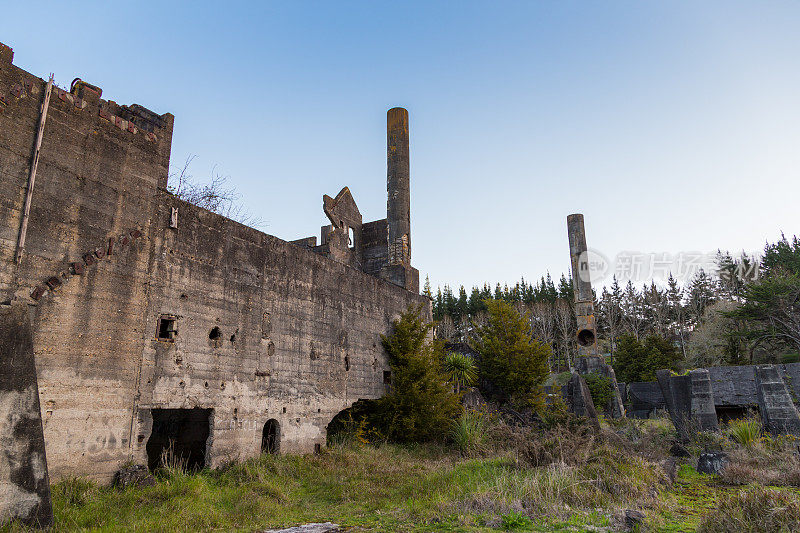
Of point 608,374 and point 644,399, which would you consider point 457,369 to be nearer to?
point 644,399

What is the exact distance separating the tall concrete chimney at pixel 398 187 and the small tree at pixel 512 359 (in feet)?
19.6

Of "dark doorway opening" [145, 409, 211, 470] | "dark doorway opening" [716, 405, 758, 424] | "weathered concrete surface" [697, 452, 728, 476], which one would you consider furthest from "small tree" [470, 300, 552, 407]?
"dark doorway opening" [145, 409, 211, 470]

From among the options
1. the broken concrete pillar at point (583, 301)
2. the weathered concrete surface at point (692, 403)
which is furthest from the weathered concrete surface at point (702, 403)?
the broken concrete pillar at point (583, 301)

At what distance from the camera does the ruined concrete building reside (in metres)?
7.80

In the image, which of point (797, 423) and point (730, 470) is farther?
point (797, 423)

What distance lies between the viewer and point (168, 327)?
970 centimetres

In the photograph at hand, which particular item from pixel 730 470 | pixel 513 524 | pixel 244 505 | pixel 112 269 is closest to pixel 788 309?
pixel 730 470

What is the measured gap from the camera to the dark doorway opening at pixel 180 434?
38.3 feet

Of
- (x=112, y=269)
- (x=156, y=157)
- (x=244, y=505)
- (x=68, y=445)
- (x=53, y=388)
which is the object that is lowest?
(x=244, y=505)

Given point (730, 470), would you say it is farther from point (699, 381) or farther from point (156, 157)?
point (156, 157)

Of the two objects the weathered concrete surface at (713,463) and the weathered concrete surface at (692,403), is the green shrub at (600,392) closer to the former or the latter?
the weathered concrete surface at (692,403)

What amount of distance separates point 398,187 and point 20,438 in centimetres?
1691

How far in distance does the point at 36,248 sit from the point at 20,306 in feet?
4.71

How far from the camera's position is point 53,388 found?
7.66 meters
